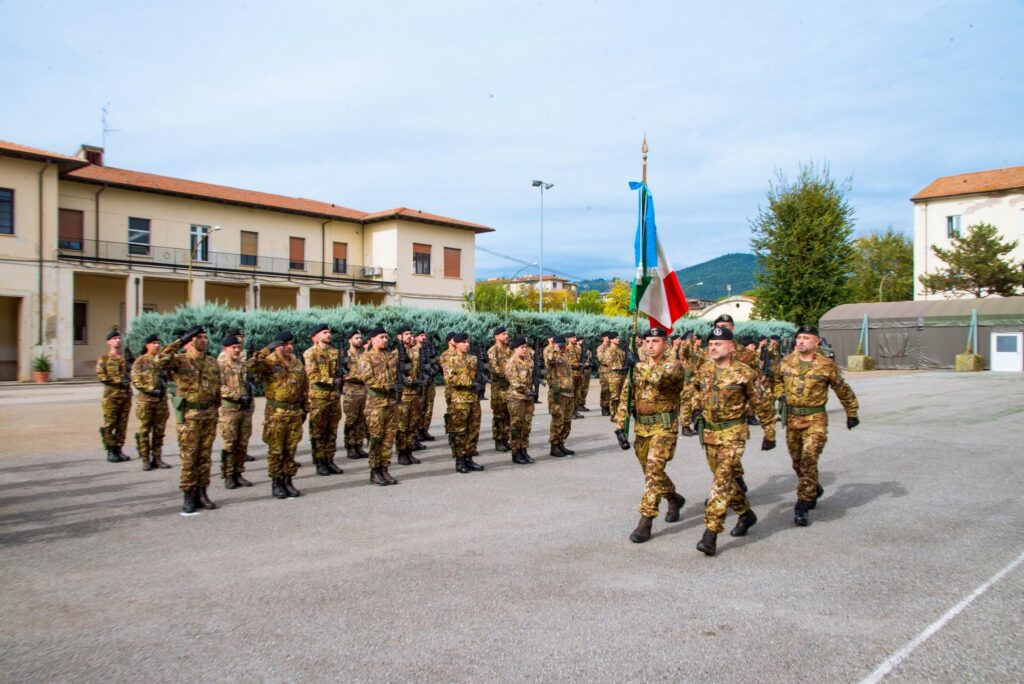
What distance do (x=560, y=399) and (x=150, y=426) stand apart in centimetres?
600

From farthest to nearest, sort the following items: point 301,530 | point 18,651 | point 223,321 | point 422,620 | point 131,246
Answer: point 131,246, point 223,321, point 301,530, point 422,620, point 18,651

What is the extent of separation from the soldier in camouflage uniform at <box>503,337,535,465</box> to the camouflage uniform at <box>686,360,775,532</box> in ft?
14.2

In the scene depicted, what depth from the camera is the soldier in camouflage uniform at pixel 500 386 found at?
1093cm

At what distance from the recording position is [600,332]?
29.7 metres

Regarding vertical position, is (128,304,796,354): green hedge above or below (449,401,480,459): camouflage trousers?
above

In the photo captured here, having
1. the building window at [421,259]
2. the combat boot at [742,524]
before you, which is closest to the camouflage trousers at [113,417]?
the combat boot at [742,524]

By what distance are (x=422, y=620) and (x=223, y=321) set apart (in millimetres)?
18288

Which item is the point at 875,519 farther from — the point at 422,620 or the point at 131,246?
the point at 131,246

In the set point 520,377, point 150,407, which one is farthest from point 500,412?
point 150,407

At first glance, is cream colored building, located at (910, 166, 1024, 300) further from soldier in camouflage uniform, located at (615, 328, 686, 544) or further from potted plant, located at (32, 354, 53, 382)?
potted plant, located at (32, 354, 53, 382)

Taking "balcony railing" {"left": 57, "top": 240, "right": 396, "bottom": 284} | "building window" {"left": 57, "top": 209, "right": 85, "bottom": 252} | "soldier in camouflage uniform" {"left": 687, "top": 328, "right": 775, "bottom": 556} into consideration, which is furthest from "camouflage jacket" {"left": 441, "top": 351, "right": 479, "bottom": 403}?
"building window" {"left": 57, "top": 209, "right": 85, "bottom": 252}

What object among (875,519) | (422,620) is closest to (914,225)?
(875,519)

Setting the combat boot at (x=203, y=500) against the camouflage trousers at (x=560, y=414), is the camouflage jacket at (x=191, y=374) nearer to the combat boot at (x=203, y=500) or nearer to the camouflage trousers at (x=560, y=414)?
the combat boot at (x=203, y=500)

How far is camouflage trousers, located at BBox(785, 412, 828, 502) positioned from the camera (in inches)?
267
